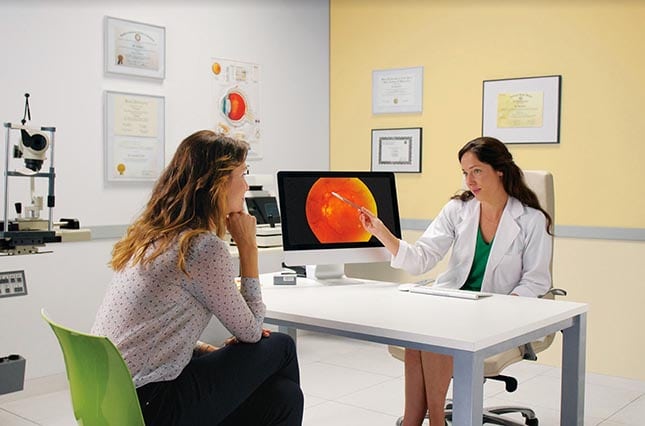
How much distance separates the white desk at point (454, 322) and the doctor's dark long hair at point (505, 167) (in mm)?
507

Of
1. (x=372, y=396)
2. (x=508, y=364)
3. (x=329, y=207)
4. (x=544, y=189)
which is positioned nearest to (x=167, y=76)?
(x=329, y=207)

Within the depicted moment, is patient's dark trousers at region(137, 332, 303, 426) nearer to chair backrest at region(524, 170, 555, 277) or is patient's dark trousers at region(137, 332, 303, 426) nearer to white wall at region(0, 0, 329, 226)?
chair backrest at region(524, 170, 555, 277)

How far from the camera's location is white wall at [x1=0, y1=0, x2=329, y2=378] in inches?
133

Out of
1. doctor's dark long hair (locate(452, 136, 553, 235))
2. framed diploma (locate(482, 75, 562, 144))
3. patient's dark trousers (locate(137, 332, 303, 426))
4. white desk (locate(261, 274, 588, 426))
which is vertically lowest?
patient's dark trousers (locate(137, 332, 303, 426))

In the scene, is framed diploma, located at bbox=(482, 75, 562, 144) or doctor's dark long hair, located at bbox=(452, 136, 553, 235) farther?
framed diploma, located at bbox=(482, 75, 562, 144)

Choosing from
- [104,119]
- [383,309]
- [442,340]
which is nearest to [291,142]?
[104,119]

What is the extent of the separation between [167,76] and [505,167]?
2.06m

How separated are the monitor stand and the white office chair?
0.99 ft

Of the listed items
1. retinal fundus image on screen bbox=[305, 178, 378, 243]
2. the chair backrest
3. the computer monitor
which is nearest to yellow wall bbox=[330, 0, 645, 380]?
the chair backrest

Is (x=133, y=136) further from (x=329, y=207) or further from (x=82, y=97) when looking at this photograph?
(x=329, y=207)

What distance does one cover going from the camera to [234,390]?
1851mm

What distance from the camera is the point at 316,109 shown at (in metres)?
4.86

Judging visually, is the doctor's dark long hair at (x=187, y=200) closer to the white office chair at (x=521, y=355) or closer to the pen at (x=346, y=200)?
the pen at (x=346, y=200)

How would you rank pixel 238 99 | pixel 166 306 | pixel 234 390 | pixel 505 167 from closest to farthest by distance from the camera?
pixel 166 306, pixel 234 390, pixel 505 167, pixel 238 99
